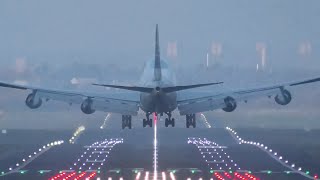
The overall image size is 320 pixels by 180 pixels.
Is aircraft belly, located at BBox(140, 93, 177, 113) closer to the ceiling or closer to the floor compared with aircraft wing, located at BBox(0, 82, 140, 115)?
closer to the floor

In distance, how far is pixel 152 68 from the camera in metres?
104

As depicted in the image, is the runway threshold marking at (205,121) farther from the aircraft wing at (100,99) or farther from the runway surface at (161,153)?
the aircraft wing at (100,99)

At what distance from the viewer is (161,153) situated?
124938mm

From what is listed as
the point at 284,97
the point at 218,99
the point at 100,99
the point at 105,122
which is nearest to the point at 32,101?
the point at 100,99

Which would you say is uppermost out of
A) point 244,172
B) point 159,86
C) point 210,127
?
point 210,127

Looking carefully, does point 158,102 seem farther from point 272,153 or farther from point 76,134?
point 76,134

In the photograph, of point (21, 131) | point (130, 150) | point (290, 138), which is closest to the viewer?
point (130, 150)

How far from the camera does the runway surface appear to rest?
3848 inches

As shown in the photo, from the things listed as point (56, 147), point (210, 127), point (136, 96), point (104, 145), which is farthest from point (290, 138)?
point (136, 96)

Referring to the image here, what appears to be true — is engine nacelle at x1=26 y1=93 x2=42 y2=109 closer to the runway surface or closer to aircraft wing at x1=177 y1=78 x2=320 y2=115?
the runway surface

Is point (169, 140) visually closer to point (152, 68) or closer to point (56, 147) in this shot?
point (56, 147)

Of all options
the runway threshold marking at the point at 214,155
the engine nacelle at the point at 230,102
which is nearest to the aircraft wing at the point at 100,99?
the engine nacelle at the point at 230,102

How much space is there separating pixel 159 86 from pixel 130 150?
40215mm

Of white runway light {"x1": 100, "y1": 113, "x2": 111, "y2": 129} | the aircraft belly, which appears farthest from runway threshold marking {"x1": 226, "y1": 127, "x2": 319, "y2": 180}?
white runway light {"x1": 100, "y1": 113, "x2": 111, "y2": 129}
